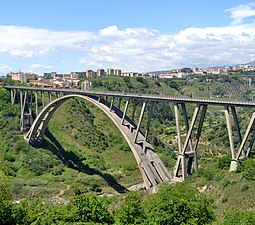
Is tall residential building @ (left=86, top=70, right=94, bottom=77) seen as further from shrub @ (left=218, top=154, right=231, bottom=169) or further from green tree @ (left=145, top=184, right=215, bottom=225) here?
green tree @ (left=145, top=184, right=215, bottom=225)

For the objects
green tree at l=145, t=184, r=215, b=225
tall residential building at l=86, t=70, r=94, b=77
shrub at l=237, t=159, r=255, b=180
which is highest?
tall residential building at l=86, t=70, r=94, b=77

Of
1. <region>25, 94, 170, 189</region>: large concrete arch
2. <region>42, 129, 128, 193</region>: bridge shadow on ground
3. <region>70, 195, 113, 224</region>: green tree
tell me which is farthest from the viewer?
<region>42, 129, 128, 193</region>: bridge shadow on ground

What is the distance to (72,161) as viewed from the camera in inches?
2544

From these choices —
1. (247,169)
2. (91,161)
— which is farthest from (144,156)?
(91,161)

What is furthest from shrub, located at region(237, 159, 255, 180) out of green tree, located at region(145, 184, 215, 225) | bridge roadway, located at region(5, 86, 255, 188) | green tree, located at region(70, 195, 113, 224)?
green tree, located at region(70, 195, 113, 224)

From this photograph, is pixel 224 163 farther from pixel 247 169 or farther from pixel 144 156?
pixel 144 156

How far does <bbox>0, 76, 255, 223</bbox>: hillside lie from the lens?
32.1 m

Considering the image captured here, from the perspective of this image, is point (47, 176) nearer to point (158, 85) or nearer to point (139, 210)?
point (139, 210)

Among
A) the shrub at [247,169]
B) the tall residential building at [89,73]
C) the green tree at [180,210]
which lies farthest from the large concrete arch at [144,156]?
the tall residential building at [89,73]

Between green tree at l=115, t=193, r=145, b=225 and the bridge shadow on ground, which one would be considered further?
the bridge shadow on ground

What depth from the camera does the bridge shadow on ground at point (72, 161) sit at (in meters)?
55.8

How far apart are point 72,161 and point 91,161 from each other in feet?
11.4

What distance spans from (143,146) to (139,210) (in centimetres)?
1786

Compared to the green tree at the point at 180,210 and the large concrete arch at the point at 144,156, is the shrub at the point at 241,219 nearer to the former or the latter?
the green tree at the point at 180,210
